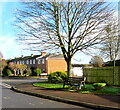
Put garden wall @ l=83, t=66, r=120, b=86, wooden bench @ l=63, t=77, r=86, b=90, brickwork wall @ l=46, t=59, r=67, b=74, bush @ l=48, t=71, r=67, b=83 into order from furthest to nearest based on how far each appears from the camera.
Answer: brickwork wall @ l=46, t=59, r=67, b=74 < bush @ l=48, t=71, r=67, b=83 < garden wall @ l=83, t=66, r=120, b=86 < wooden bench @ l=63, t=77, r=86, b=90

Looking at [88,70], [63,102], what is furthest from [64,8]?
[63,102]

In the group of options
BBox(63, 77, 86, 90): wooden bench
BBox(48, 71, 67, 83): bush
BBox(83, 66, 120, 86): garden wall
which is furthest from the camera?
BBox(48, 71, 67, 83): bush

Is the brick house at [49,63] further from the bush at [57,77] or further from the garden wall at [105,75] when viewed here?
the garden wall at [105,75]

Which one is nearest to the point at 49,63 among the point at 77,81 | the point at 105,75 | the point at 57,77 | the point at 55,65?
the point at 55,65

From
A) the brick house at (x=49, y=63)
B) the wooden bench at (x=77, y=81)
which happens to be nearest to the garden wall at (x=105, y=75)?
the wooden bench at (x=77, y=81)

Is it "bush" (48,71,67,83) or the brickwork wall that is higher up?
the brickwork wall

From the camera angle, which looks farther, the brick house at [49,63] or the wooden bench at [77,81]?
the brick house at [49,63]

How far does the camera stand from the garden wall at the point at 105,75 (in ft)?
62.9

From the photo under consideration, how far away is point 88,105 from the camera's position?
9.20 metres

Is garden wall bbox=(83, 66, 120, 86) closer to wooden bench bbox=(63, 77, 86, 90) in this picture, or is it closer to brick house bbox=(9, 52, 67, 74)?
wooden bench bbox=(63, 77, 86, 90)

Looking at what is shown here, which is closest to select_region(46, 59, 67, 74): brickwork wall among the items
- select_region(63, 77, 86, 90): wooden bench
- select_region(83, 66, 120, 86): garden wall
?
select_region(83, 66, 120, 86): garden wall

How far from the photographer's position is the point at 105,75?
20.8 meters

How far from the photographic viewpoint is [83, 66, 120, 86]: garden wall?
62.9 feet

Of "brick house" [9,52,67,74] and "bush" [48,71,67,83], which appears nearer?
"bush" [48,71,67,83]
